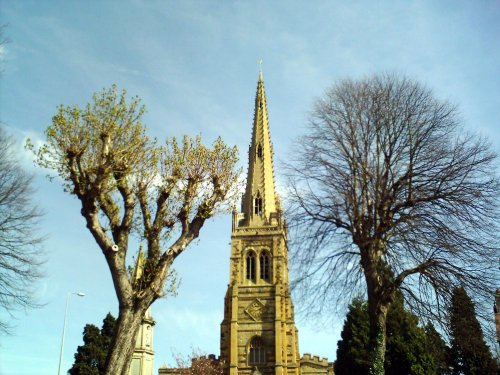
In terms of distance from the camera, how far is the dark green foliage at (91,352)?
137ft

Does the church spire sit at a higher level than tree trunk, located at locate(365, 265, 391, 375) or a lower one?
higher

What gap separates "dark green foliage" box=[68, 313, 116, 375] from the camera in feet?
137

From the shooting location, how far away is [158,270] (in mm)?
13781

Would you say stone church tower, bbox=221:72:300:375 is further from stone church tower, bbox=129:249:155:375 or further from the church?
stone church tower, bbox=129:249:155:375

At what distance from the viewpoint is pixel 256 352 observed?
5078 centimetres

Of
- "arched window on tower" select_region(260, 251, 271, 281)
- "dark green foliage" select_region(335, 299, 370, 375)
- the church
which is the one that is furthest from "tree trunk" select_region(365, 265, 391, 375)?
"arched window on tower" select_region(260, 251, 271, 281)

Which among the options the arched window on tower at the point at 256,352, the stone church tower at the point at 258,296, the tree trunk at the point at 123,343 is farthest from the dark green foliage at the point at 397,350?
the tree trunk at the point at 123,343

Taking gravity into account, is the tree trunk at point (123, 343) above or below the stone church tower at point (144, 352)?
below

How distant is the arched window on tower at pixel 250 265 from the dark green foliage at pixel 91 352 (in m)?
16.3

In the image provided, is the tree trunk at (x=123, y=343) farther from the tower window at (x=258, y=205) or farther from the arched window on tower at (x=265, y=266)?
the tower window at (x=258, y=205)

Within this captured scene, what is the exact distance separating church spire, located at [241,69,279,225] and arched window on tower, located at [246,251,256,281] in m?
3.95

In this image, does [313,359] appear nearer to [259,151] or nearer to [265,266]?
[265,266]

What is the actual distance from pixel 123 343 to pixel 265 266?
4349cm

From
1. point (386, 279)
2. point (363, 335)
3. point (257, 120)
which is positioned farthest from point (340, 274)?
point (257, 120)
